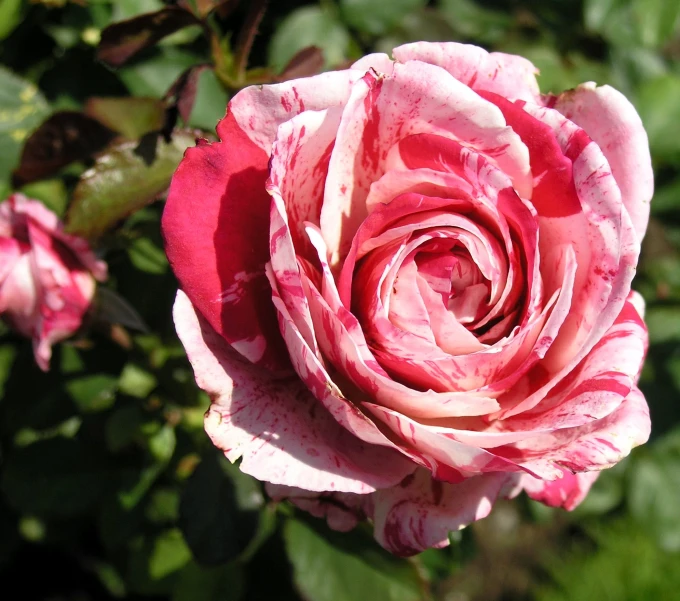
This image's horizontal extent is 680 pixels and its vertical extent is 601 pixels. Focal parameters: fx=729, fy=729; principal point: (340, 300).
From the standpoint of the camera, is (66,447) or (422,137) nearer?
(422,137)

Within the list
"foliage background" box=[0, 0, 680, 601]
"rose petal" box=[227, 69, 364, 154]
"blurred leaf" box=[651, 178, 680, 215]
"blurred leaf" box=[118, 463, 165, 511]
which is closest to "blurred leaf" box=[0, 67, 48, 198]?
"foliage background" box=[0, 0, 680, 601]

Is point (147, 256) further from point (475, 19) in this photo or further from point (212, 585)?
point (475, 19)

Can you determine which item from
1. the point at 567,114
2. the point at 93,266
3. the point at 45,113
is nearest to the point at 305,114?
the point at 567,114

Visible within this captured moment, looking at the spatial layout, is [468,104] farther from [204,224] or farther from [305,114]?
[204,224]

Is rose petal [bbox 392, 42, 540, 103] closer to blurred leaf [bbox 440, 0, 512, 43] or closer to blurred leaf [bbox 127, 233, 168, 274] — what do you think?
blurred leaf [bbox 127, 233, 168, 274]

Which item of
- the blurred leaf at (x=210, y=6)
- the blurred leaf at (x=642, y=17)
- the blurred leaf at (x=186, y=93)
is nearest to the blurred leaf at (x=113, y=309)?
the blurred leaf at (x=186, y=93)

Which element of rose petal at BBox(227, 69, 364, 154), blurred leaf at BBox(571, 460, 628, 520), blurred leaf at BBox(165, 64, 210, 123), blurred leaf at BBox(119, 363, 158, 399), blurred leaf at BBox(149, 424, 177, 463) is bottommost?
blurred leaf at BBox(571, 460, 628, 520)
